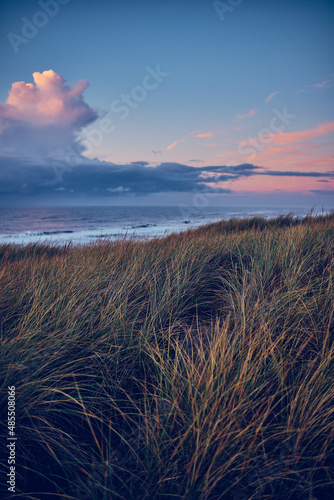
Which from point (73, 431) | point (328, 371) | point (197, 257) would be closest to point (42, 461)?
point (73, 431)

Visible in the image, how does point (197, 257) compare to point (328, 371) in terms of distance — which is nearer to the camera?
point (328, 371)

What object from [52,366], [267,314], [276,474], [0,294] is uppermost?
[0,294]

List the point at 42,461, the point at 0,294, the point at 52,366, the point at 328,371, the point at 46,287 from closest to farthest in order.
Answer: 1. the point at 42,461
2. the point at 328,371
3. the point at 52,366
4. the point at 0,294
5. the point at 46,287

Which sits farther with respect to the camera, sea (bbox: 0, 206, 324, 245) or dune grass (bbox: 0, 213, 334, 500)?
sea (bbox: 0, 206, 324, 245)

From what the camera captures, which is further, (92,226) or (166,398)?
(92,226)

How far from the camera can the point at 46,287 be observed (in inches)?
113

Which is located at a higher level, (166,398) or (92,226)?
(92,226)

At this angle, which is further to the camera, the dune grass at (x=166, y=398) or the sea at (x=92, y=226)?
the sea at (x=92, y=226)

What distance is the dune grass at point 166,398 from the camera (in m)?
1.13

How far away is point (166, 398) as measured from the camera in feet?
5.07

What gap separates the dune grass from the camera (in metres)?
1.13

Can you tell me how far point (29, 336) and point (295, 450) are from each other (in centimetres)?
167

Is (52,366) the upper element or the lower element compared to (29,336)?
lower

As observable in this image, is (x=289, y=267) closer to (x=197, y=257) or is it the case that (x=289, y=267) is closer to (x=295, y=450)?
(x=197, y=257)
